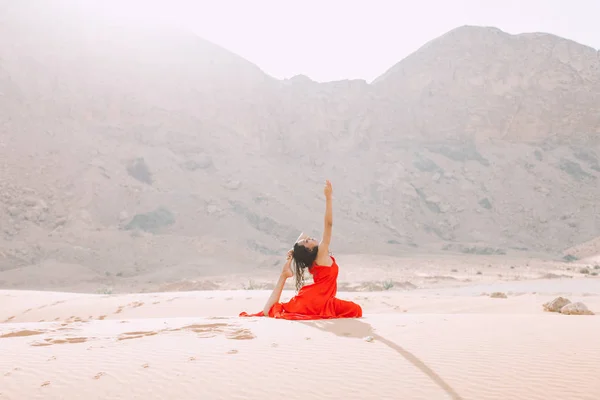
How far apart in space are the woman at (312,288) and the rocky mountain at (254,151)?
13618mm

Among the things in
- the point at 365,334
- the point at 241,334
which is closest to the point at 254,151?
the point at 241,334

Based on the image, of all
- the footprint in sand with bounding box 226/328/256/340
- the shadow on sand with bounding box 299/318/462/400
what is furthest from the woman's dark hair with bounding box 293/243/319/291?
the footprint in sand with bounding box 226/328/256/340

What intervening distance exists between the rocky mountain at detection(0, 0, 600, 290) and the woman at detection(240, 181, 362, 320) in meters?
13.6

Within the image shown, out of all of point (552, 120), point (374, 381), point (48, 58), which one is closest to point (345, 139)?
point (552, 120)

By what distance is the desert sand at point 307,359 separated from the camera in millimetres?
3178

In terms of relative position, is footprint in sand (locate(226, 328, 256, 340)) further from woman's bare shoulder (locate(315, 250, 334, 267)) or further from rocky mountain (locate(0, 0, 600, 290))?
rocky mountain (locate(0, 0, 600, 290))

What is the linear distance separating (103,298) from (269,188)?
2118 cm

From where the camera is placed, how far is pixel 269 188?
3191cm

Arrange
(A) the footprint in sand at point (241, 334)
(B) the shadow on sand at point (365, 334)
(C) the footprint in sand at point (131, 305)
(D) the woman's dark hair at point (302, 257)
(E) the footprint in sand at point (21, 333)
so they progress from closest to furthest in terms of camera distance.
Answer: (B) the shadow on sand at point (365, 334), (A) the footprint in sand at point (241, 334), (E) the footprint in sand at point (21, 333), (D) the woman's dark hair at point (302, 257), (C) the footprint in sand at point (131, 305)

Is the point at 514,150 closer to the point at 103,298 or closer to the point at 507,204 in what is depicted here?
the point at 507,204

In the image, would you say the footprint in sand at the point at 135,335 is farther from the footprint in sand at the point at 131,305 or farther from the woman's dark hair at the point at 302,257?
the footprint in sand at the point at 131,305

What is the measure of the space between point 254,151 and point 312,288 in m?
30.2

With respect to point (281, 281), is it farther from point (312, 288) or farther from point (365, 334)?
point (365, 334)

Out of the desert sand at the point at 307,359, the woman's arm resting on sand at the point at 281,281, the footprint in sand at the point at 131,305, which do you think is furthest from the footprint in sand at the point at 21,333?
the footprint in sand at the point at 131,305
